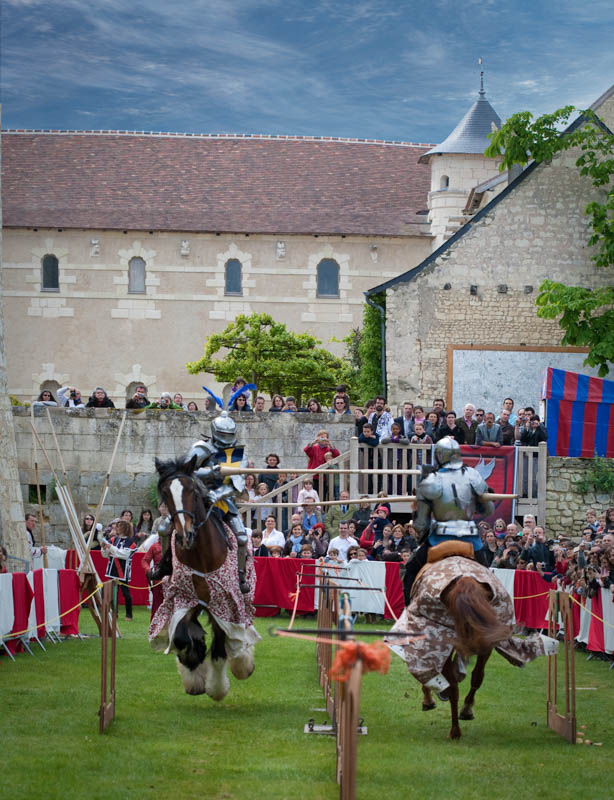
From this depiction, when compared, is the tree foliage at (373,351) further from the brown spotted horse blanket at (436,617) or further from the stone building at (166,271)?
the brown spotted horse blanket at (436,617)

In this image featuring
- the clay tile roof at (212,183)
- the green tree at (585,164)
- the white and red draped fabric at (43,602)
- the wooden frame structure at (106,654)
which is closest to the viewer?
the wooden frame structure at (106,654)

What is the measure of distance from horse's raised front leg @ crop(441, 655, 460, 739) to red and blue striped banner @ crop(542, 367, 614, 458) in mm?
15248

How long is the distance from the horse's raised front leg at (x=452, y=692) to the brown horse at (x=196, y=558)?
7.03ft

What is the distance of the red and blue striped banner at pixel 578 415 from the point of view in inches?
1024

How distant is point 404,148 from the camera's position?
50.1 meters

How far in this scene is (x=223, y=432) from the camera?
40.6 feet

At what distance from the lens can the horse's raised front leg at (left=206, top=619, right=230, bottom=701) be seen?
11.9 metres

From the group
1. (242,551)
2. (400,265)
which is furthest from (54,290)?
(242,551)

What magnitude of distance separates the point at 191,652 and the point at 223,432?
89.4 inches

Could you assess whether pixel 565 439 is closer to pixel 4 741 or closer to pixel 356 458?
pixel 356 458

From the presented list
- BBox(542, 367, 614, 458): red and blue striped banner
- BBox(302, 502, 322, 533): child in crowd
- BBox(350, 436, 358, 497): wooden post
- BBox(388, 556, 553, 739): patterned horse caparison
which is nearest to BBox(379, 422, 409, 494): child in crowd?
BBox(350, 436, 358, 497): wooden post

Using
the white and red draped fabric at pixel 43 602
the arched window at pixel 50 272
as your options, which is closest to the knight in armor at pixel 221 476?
the white and red draped fabric at pixel 43 602

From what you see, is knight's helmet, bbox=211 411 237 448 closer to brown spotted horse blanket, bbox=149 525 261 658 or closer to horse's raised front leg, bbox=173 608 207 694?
brown spotted horse blanket, bbox=149 525 261 658

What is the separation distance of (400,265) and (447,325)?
14.5 metres
